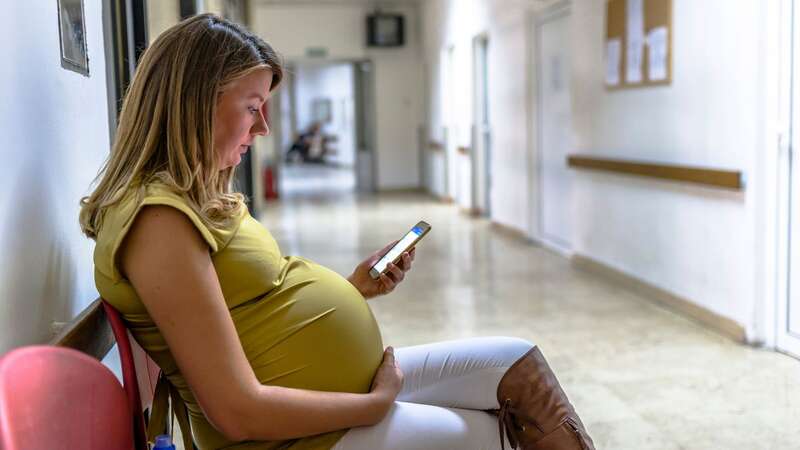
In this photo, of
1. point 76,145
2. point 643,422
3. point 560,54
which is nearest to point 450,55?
point 560,54

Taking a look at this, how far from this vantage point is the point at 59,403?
3.47 feet

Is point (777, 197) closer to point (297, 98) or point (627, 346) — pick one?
→ point (627, 346)

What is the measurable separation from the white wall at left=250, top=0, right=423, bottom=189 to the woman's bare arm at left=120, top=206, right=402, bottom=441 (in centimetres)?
1245

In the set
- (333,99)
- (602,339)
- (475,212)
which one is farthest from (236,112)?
(333,99)

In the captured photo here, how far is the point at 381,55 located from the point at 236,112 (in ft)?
41.7

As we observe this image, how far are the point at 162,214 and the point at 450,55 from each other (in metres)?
10.8

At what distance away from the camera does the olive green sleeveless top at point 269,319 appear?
1370mm

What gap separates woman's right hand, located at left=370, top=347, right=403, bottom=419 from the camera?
4.96ft

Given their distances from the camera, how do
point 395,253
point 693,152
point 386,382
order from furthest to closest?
point 693,152
point 395,253
point 386,382

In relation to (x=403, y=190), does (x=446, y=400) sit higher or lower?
higher

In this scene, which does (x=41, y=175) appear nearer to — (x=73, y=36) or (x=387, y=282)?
(x=73, y=36)

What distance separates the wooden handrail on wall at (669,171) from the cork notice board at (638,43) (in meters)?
0.49

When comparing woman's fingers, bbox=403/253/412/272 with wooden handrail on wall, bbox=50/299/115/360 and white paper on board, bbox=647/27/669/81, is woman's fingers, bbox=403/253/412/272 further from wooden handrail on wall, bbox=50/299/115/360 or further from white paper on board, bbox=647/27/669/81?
white paper on board, bbox=647/27/669/81

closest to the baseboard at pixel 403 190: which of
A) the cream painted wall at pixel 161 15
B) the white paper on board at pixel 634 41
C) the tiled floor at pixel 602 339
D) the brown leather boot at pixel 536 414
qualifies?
the tiled floor at pixel 602 339
